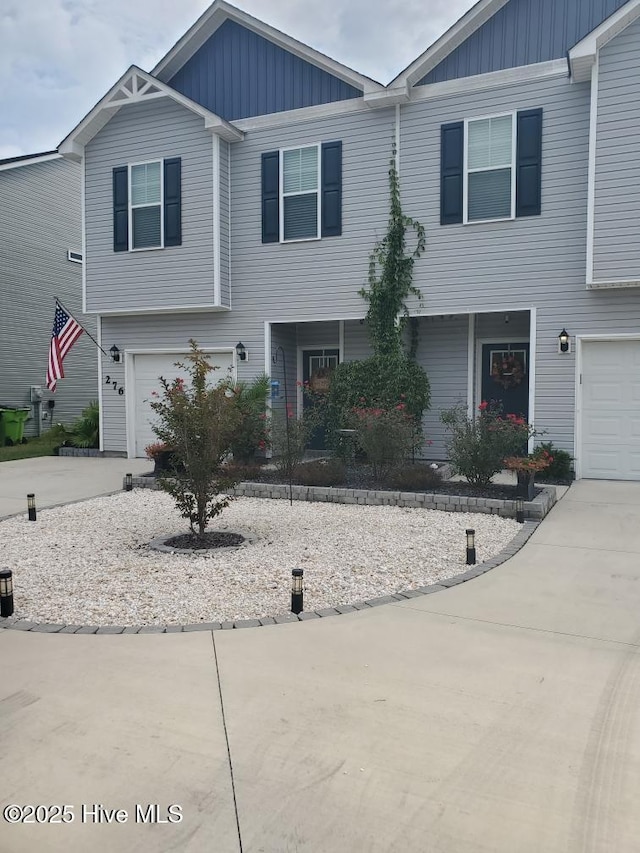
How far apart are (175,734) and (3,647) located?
1652 mm

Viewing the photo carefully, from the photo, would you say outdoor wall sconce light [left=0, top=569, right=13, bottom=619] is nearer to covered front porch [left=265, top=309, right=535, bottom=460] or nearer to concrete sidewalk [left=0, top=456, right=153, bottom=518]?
concrete sidewalk [left=0, top=456, right=153, bottom=518]

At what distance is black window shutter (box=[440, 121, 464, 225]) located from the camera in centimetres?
1072

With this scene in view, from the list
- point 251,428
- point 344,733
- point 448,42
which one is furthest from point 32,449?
point 344,733

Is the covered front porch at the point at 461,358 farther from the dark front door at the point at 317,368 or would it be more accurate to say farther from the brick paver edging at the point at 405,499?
the brick paver edging at the point at 405,499

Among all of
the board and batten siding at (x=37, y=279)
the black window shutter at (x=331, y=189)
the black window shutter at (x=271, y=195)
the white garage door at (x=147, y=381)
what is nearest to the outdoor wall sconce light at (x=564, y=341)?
the black window shutter at (x=331, y=189)

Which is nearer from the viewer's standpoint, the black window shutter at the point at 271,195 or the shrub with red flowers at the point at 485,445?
the shrub with red flowers at the point at 485,445

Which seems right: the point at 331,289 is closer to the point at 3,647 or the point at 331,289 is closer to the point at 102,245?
the point at 102,245

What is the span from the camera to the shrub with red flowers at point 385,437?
29.8ft

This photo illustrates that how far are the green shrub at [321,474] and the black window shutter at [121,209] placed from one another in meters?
6.16

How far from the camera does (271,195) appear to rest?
11992 mm

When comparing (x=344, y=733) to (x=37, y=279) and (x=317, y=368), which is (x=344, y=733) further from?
(x=37, y=279)

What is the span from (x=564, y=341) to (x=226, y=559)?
6.61 meters

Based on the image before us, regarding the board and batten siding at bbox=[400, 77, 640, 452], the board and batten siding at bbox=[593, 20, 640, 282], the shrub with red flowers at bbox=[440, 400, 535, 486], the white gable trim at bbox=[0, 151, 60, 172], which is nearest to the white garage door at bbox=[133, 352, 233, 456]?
the board and batten siding at bbox=[400, 77, 640, 452]

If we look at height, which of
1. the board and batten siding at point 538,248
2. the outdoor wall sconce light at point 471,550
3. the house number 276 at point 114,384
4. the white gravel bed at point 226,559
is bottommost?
the white gravel bed at point 226,559
